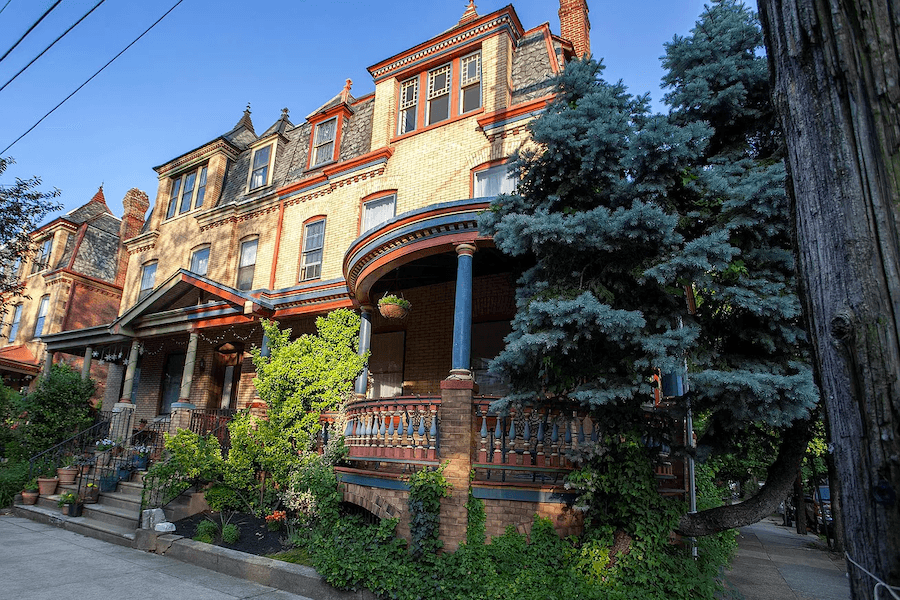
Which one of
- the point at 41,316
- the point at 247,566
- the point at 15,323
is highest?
the point at 41,316

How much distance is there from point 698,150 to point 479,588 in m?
5.11

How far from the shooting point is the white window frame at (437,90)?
12.6 metres

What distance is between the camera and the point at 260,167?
16.8m

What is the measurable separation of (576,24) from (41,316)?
23986mm

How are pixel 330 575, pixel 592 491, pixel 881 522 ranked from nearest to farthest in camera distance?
1. pixel 881 522
2. pixel 592 491
3. pixel 330 575

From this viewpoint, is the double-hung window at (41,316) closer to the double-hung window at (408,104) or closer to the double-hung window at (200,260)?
the double-hung window at (200,260)

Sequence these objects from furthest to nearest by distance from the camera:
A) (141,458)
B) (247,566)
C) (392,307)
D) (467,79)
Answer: (467,79)
(141,458)
(392,307)
(247,566)

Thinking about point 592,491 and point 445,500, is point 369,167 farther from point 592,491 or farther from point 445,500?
point 592,491

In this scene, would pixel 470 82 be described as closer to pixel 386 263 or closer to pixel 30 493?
pixel 386 263

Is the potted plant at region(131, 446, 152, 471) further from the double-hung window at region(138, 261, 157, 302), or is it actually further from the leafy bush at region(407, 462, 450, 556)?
the leafy bush at region(407, 462, 450, 556)

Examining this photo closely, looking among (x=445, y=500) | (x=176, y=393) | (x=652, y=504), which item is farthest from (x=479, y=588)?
(x=176, y=393)

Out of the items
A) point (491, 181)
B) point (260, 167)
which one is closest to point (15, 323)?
point (260, 167)

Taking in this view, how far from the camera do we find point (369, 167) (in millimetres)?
13375

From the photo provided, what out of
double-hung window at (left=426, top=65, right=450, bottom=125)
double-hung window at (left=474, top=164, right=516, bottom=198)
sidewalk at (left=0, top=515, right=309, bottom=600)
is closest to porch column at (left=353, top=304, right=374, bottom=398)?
double-hung window at (left=474, top=164, right=516, bottom=198)
